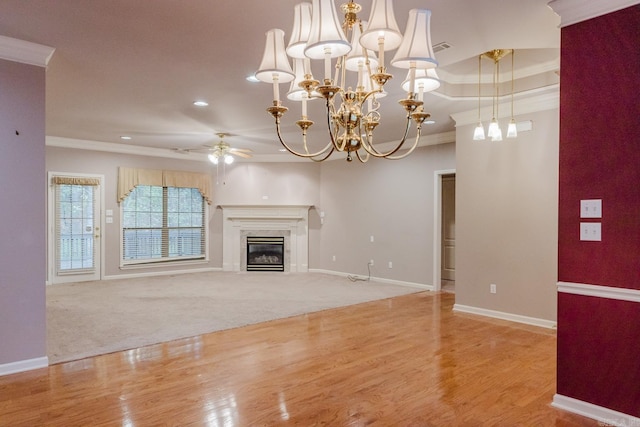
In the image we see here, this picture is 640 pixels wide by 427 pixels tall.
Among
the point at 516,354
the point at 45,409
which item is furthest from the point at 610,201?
the point at 45,409

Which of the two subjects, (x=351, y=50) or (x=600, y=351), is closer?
(x=351, y=50)

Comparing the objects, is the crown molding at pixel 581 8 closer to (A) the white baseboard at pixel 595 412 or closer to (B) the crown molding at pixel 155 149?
(A) the white baseboard at pixel 595 412

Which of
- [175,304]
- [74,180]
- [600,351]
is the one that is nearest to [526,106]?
[600,351]

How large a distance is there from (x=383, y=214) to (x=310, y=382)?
5.14 metres

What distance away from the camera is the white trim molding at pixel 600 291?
244 cm

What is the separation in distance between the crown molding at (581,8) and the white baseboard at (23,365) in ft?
15.2

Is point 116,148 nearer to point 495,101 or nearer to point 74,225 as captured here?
point 74,225

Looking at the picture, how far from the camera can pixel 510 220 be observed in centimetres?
503

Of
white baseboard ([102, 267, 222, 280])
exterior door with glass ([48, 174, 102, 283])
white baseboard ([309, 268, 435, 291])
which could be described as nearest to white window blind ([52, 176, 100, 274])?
exterior door with glass ([48, 174, 102, 283])

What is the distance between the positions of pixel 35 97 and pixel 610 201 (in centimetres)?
433

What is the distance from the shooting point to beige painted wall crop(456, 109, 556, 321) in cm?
470

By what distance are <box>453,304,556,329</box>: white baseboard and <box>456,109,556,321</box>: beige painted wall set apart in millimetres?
46

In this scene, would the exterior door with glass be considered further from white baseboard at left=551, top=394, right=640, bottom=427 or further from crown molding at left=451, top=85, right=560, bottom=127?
white baseboard at left=551, top=394, right=640, bottom=427

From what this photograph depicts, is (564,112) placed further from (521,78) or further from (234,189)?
(234,189)
